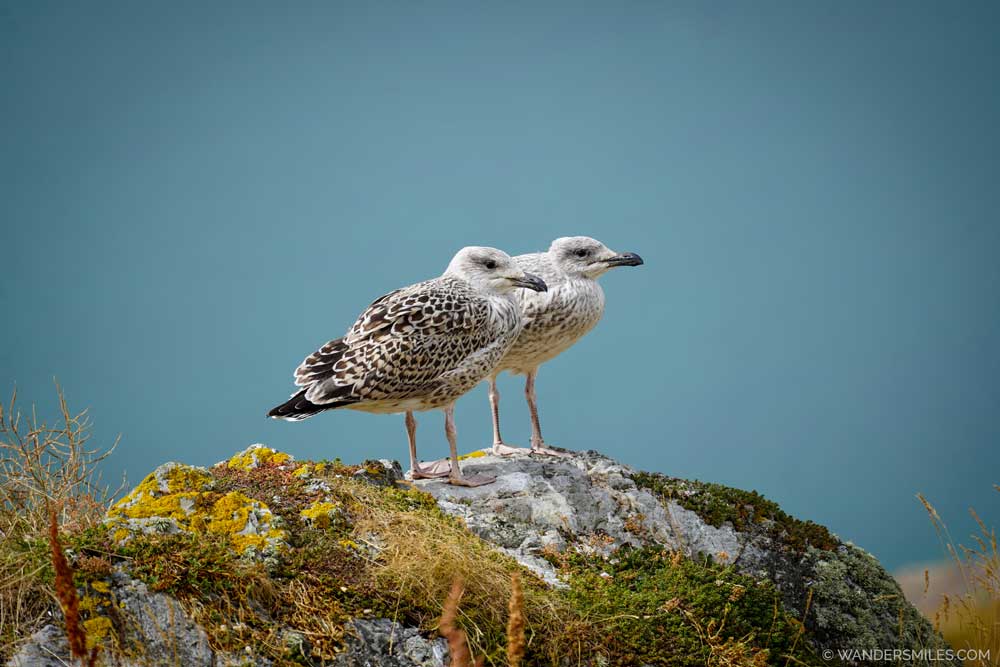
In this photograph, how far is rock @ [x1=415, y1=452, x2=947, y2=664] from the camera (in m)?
7.27

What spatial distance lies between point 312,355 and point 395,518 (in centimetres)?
227

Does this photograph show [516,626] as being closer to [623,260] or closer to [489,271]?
[489,271]

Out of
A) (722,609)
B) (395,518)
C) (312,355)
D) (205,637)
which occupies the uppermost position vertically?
(312,355)

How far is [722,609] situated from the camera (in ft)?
21.6

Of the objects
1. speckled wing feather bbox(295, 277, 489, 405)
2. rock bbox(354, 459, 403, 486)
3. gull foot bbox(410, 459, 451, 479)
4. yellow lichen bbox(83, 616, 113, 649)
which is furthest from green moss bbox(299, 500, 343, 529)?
gull foot bbox(410, 459, 451, 479)

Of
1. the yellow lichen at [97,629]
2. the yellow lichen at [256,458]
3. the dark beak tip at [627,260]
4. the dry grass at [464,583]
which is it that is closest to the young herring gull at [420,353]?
the yellow lichen at [256,458]

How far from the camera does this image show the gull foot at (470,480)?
27.0 ft

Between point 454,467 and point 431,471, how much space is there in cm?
45

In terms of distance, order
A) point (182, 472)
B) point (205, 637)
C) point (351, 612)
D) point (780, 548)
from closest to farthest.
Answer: point (205, 637) < point (351, 612) < point (182, 472) < point (780, 548)

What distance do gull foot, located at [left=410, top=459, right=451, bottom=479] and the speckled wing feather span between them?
33.8 inches

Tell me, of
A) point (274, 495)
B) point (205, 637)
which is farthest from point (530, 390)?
point (205, 637)

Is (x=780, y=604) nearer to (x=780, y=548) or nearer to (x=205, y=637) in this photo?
(x=780, y=548)

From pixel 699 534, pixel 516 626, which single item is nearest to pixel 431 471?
pixel 699 534

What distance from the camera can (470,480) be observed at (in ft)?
27.5
